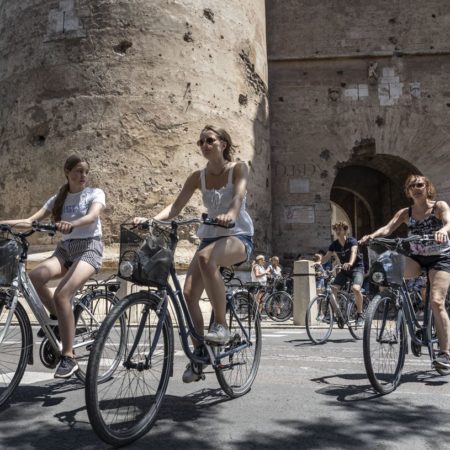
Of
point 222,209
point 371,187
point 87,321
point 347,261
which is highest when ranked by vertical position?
point 371,187

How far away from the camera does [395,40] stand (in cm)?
1789

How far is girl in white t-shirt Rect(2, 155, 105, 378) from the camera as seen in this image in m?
3.56

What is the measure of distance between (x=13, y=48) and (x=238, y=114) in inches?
229

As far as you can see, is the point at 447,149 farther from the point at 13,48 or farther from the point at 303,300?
the point at 13,48

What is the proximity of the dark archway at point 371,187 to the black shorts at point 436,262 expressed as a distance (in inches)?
529

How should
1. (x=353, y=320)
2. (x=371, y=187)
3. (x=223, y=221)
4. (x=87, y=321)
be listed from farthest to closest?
(x=371, y=187), (x=353, y=320), (x=87, y=321), (x=223, y=221)

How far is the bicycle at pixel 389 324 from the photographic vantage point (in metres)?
3.78

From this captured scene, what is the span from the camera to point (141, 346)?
2.89 meters

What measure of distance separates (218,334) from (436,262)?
2.07 metres

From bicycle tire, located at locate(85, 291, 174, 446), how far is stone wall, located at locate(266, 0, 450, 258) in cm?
1392

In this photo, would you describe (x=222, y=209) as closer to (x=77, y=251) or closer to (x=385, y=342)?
(x=77, y=251)

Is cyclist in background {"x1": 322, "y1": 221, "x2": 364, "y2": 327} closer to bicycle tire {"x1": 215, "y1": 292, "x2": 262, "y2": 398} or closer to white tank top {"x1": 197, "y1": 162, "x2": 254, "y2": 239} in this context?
bicycle tire {"x1": 215, "y1": 292, "x2": 262, "y2": 398}

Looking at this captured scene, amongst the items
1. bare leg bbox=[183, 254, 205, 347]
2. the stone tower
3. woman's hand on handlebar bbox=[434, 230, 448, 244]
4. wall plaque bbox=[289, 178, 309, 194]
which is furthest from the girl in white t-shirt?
wall plaque bbox=[289, 178, 309, 194]

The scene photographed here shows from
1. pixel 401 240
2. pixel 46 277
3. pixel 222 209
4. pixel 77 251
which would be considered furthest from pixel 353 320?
pixel 46 277
